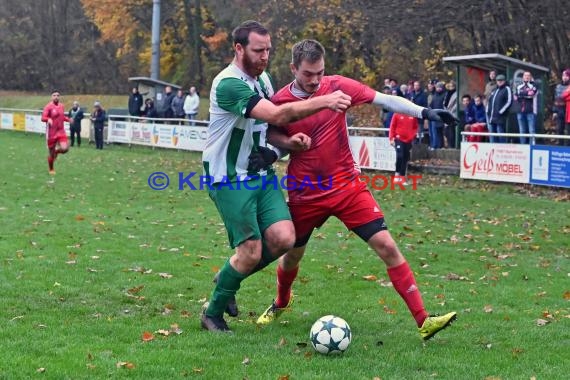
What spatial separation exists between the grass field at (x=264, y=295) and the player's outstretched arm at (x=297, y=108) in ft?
5.25

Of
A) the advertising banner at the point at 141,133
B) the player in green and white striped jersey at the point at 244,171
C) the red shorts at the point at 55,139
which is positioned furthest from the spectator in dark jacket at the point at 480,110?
the player in green and white striped jersey at the point at 244,171

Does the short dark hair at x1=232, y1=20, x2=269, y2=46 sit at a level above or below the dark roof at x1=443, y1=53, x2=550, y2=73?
below

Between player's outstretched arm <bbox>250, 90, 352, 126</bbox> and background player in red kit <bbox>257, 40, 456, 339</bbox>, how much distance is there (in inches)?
18.5

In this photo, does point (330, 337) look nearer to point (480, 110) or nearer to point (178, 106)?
point (480, 110)

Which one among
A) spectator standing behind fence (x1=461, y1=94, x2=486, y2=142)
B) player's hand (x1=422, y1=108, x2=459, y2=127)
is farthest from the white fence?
player's hand (x1=422, y1=108, x2=459, y2=127)

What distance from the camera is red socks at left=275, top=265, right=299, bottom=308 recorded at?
6875mm

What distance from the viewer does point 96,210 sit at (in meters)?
14.2

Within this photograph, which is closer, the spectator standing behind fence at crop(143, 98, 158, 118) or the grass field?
the grass field

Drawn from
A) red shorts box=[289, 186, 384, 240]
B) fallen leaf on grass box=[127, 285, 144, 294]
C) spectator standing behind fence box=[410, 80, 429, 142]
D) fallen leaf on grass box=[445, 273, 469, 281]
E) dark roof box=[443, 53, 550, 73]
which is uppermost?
dark roof box=[443, 53, 550, 73]

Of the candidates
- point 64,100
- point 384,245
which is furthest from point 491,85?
point 64,100

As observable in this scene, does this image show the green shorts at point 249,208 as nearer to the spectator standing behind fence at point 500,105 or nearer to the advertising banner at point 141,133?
the spectator standing behind fence at point 500,105

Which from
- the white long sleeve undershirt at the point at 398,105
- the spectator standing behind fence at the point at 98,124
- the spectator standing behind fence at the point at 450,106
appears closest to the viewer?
the white long sleeve undershirt at the point at 398,105

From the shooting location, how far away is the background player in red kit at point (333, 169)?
6137 mm

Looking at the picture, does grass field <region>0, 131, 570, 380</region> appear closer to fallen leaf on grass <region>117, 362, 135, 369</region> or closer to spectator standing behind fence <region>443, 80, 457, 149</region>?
fallen leaf on grass <region>117, 362, 135, 369</region>
